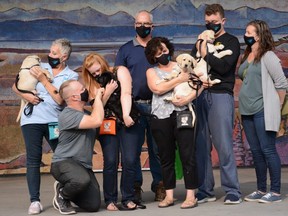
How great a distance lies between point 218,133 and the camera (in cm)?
959

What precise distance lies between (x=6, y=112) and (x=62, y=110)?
2.92 meters

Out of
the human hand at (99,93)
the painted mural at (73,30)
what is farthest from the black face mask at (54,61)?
the painted mural at (73,30)

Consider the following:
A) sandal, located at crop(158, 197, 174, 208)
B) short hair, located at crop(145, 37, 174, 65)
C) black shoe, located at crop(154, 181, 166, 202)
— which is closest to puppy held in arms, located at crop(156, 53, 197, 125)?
short hair, located at crop(145, 37, 174, 65)

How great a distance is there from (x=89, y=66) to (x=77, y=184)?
1145mm

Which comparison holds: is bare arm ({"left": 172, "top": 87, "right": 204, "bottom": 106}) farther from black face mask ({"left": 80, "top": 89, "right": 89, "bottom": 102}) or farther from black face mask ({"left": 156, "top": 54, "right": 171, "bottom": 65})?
black face mask ({"left": 80, "top": 89, "right": 89, "bottom": 102})

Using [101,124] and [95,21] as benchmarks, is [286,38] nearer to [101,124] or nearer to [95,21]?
[95,21]

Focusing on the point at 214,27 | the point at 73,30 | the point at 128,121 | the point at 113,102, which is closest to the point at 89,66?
the point at 113,102

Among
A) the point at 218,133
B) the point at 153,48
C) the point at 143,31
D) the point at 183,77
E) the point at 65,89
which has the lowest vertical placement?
the point at 218,133

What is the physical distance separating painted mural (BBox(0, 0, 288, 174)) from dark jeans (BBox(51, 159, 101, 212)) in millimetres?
2864

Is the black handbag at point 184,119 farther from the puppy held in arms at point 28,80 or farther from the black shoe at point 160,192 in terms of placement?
the puppy held in arms at point 28,80

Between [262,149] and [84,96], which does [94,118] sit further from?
[262,149]

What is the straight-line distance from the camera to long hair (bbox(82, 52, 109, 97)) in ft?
31.1

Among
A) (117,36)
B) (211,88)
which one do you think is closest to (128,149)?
(211,88)

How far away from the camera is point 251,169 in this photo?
12375 mm
